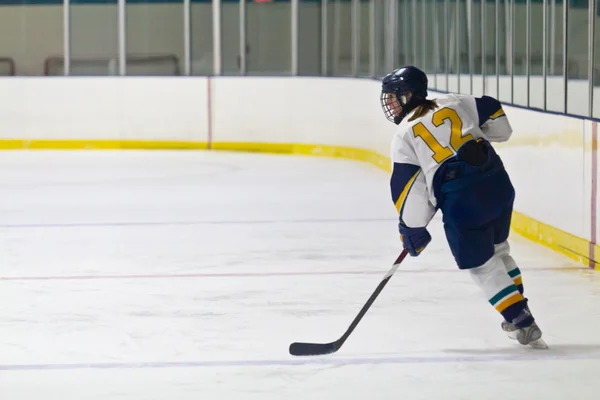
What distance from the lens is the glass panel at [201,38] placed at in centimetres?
1518

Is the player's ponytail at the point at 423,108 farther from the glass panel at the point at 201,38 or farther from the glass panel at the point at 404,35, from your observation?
the glass panel at the point at 201,38

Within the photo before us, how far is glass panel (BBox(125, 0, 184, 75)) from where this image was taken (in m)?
16.1

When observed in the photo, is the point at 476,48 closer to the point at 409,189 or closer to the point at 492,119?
the point at 492,119

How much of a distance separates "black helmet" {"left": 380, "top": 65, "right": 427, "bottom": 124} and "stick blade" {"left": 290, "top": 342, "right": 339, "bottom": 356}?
83cm

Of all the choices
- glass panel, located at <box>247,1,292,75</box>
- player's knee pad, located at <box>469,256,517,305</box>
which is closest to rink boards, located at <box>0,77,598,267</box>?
glass panel, located at <box>247,1,292,75</box>

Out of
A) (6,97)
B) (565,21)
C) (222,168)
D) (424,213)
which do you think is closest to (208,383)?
(424,213)

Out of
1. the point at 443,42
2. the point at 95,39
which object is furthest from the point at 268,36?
the point at 443,42

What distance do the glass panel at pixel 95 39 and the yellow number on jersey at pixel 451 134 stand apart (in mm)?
12164

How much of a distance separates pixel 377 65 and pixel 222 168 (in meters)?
2.11

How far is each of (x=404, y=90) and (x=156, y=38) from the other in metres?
12.5

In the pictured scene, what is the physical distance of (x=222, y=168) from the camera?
1189cm

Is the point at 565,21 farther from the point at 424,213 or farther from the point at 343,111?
the point at 343,111

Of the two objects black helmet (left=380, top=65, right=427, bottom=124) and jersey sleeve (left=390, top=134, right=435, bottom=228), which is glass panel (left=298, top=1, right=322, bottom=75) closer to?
black helmet (left=380, top=65, right=427, bottom=124)

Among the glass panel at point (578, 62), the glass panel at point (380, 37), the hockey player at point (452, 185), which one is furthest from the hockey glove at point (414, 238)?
the glass panel at point (380, 37)
